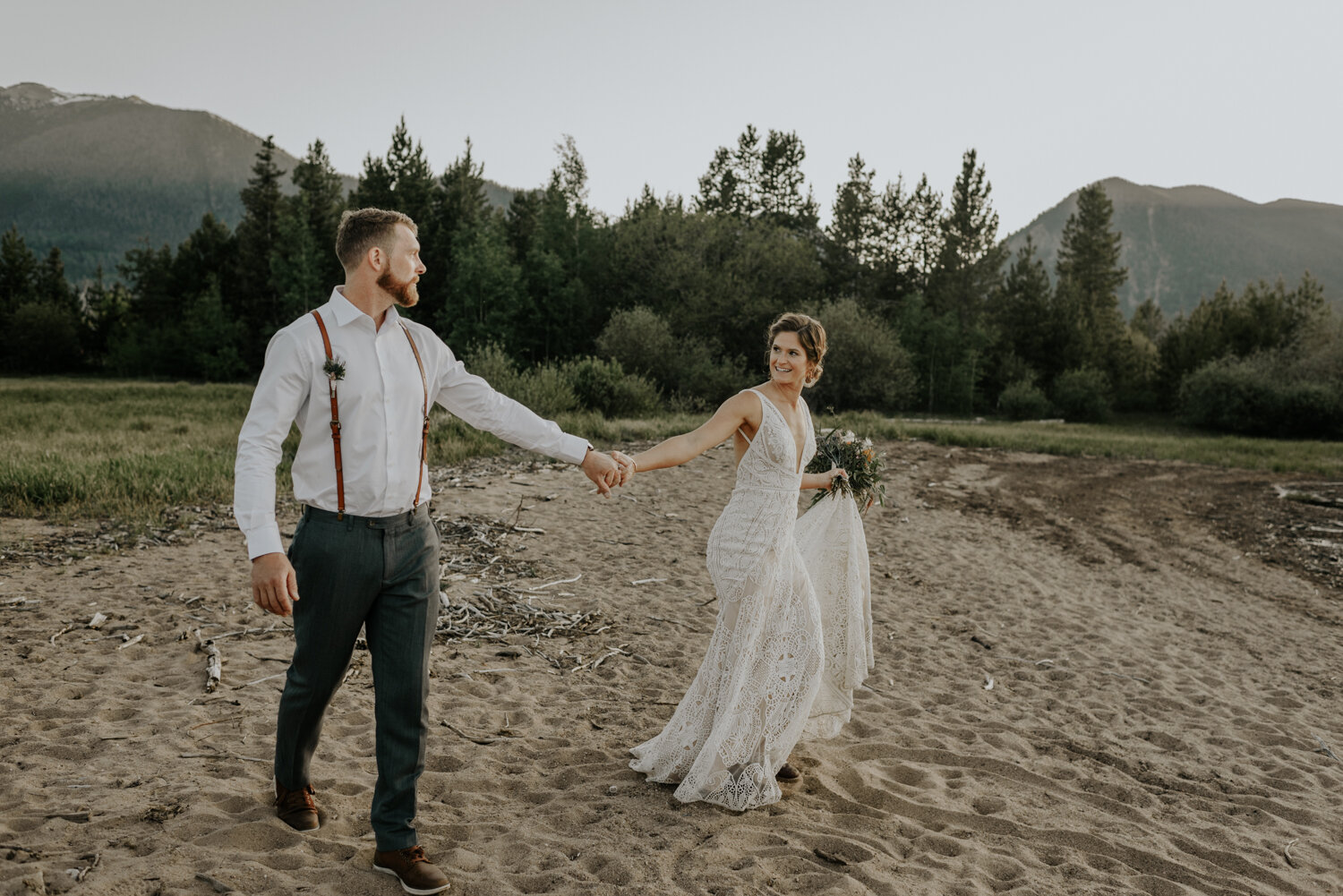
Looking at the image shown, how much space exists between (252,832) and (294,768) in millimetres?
375

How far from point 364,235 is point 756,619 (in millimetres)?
2535

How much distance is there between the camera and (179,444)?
1869cm

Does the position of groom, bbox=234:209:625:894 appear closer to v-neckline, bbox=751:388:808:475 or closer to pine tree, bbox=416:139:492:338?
v-neckline, bbox=751:388:808:475

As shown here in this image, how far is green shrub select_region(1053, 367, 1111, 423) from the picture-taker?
44.6 m

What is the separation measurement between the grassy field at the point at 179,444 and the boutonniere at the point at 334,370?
8755 millimetres

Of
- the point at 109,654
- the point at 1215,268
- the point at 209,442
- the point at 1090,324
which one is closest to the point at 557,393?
the point at 209,442

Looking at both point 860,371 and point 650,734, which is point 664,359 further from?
point 650,734

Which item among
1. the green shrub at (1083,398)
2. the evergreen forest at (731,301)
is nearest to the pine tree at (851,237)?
the evergreen forest at (731,301)

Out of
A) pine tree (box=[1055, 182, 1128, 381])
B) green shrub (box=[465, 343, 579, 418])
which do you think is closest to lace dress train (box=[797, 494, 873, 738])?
green shrub (box=[465, 343, 579, 418])

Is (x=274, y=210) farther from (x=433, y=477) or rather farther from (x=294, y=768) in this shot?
(x=294, y=768)

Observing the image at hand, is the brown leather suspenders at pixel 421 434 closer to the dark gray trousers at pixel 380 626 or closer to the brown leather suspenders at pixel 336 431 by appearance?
the dark gray trousers at pixel 380 626

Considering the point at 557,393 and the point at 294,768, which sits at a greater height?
the point at 557,393

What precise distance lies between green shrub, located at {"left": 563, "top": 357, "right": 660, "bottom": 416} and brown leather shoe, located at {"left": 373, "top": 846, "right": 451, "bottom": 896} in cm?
2005

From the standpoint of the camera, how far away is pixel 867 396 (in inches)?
1542
